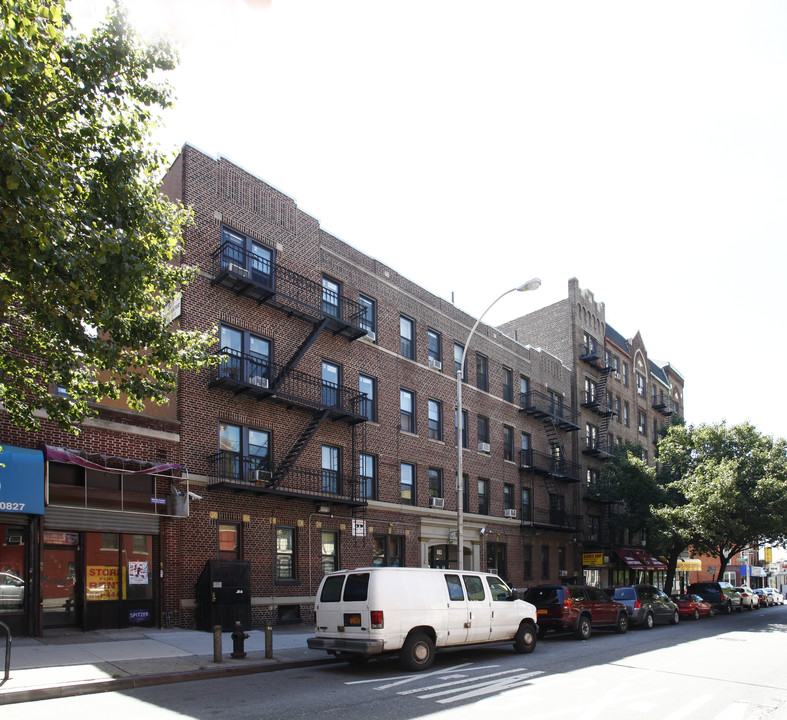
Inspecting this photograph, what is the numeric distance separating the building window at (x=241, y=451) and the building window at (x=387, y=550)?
585 cm

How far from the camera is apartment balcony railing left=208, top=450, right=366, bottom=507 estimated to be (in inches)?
778

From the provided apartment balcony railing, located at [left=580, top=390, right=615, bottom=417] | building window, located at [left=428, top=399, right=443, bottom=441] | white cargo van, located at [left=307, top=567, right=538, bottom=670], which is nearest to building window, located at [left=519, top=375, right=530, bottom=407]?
apartment balcony railing, located at [left=580, top=390, right=615, bottom=417]

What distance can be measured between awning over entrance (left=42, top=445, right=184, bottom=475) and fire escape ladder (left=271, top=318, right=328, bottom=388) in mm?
4312

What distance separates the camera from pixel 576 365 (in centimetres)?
4100

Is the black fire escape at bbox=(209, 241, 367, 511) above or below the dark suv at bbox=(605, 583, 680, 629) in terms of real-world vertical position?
above

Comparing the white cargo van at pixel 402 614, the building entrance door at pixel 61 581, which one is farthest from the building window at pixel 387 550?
the building entrance door at pixel 61 581

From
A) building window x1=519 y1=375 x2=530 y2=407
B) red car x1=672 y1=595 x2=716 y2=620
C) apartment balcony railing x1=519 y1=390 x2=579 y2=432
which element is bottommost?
red car x1=672 y1=595 x2=716 y2=620

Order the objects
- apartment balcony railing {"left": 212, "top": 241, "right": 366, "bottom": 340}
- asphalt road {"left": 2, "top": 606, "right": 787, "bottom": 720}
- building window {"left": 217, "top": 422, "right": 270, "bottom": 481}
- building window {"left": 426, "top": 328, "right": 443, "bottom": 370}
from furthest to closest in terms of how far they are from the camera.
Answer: building window {"left": 426, "top": 328, "right": 443, "bottom": 370} < apartment balcony railing {"left": 212, "top": 241, "right": 366, "bottom": 340} < building window {"left": 217, "top": 422, "right": 270, "bottom": 481} < asphalt road {"left": 2, "top": 606, "right": 787, "bottom": 720}

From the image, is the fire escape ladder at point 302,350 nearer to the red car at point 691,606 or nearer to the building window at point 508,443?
the building window at point 508,443

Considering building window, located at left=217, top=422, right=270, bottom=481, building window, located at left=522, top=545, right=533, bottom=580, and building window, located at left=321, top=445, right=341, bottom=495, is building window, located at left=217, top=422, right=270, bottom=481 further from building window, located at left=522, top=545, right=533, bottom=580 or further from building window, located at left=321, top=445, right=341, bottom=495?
building window, located at left=522, top=545, right=533, bottom=580

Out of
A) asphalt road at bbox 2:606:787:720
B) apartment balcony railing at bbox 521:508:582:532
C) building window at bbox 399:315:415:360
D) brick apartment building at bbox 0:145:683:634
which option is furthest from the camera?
apartment balcony railing at bbox 521:508:582:532

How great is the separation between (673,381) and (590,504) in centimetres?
2412

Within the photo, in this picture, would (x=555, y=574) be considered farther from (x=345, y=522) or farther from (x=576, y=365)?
(x=345, y=522)

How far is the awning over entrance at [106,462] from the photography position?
622 inches
